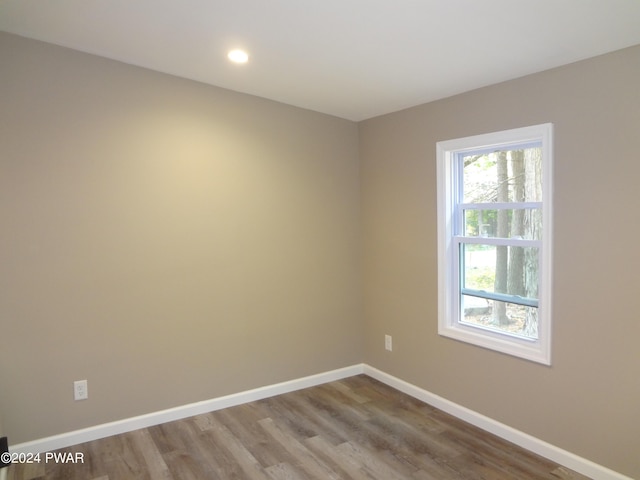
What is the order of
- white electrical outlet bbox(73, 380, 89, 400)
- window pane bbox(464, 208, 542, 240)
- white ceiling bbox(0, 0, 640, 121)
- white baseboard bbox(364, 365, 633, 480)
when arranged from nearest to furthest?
1. white ceiling bbox(0, 0, 640, 121)
2. white baseboard bbox(364, 365, 633, 480)
3. window pane bbox(464, 208, 542, 240)
4. white electrical outlet bbox(73, 380, 89, 400)

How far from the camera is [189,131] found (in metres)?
3.17

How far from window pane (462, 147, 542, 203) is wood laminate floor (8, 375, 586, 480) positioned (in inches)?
61.9

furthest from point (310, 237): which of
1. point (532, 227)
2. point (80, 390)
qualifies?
point (80, 390)

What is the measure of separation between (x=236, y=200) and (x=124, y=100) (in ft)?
3.34

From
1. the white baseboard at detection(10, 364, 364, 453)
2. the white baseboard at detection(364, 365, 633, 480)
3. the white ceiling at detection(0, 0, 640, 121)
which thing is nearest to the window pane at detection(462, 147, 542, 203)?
the white ceiling at detection(0, 0, 640, 121)

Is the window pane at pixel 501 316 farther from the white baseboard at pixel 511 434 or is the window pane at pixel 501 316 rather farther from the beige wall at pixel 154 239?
the beige wall at pixel 154 239

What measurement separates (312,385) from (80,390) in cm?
177

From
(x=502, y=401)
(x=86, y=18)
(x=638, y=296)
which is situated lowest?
(x=502, y=401)

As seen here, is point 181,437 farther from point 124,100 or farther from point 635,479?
point 635,479

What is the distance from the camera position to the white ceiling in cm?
201

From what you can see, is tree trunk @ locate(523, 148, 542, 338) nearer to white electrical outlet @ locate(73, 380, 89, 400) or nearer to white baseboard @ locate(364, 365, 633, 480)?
white baseboard @ locate(364, 365, 633, 480)

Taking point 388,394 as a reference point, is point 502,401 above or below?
above

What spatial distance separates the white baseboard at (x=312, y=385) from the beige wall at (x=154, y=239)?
2.4 inches

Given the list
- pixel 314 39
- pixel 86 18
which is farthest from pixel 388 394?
pixel 86 18
